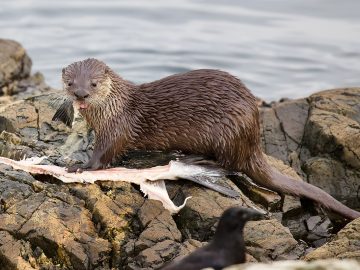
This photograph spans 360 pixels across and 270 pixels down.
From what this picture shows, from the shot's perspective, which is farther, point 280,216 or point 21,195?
point 280,216

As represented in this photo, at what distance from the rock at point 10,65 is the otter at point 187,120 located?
11.1 feet

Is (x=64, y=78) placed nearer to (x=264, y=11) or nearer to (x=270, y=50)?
(x=270, y=50)

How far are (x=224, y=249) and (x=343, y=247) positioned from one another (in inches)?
46.9

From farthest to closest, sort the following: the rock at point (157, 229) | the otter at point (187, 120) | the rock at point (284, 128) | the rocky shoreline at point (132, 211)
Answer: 1. the rock at point (284, 128)
2. the otter at point (187, 120)
3. the rock at point (157, 229)
4. the rocky shoreline at point (132, 211)

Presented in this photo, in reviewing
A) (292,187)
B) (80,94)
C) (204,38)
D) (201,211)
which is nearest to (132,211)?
(201,211)

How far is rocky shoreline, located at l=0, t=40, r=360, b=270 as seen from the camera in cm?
551

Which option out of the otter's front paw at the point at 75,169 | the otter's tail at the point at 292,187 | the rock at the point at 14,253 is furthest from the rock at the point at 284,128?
the rock at the point at 14,253

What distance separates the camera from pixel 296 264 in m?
3.66

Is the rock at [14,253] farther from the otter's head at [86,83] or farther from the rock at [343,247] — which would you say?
the rock at [343,247]

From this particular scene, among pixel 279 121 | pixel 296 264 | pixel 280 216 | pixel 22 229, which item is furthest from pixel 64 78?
pixel 296 264

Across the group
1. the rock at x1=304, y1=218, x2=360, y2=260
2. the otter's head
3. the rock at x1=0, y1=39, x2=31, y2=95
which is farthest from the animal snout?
the rock at x1=0, y1=39, x2=31, y2=95

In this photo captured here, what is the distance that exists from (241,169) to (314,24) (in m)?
8.24

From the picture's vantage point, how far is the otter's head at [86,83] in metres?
6.23

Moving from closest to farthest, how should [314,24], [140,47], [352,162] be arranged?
1. [352,162]
2. [140,47]
3. [314,24]
